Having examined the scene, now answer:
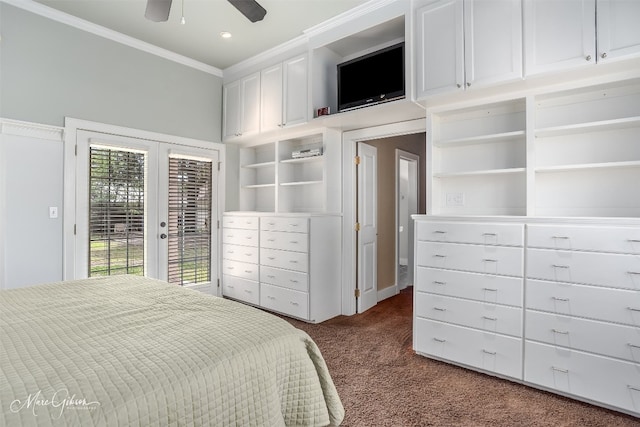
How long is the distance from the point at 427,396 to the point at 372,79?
2.61m

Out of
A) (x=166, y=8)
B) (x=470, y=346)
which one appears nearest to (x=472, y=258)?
(x=470, y=346)

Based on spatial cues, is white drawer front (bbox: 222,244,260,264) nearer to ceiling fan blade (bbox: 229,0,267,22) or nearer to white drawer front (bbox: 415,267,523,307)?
white drawer front (bbox: 415,267,523,307)

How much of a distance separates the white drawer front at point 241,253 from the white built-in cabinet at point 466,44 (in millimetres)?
2509

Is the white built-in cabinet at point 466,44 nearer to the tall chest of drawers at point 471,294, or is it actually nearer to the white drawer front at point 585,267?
the tall chest of drawers at point 471,294

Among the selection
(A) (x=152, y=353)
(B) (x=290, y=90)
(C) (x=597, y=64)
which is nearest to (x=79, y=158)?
(B) (x=290, y=90)

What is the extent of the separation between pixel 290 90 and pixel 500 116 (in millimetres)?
2096

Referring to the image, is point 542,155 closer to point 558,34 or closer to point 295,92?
point 558,34

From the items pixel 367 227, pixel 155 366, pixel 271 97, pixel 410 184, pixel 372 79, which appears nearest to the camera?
pixel 155 366

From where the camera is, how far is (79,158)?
130 inches

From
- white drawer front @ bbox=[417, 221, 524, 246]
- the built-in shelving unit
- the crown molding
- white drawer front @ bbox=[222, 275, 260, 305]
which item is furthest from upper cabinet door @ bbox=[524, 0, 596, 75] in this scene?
the crown molding

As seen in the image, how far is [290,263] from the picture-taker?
3678mm

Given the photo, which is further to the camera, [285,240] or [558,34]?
[285,240]

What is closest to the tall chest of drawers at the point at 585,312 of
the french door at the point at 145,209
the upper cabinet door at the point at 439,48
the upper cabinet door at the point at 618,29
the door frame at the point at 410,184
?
the upper cabinet door at the point at 618,29

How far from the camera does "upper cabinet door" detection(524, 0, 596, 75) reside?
208 cm
